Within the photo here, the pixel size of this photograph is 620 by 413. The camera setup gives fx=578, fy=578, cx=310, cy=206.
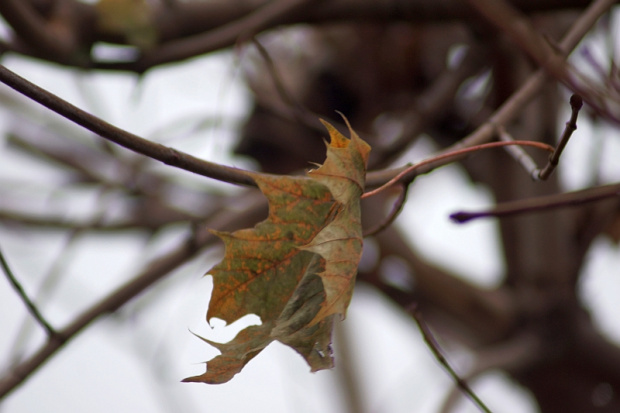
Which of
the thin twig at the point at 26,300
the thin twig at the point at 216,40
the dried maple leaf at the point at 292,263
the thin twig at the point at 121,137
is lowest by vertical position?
the dried maple leaf at the point at 292,263

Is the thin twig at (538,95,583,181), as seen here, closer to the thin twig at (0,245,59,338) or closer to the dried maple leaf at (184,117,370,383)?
the dried maple leaf at (184,117,370,383)

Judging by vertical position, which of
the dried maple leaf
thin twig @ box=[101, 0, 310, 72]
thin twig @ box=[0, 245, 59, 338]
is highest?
thin twig @ box=[101, 0, 310, 72]

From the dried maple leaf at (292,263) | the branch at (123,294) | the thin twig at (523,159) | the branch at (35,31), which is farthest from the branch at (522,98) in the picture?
the branch at (35,31)

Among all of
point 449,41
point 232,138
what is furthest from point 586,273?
point 232,138

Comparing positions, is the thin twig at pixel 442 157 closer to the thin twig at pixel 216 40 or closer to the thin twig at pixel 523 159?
the thin twig at pixel 523 159

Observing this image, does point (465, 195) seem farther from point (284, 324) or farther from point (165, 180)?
point (284, 324)

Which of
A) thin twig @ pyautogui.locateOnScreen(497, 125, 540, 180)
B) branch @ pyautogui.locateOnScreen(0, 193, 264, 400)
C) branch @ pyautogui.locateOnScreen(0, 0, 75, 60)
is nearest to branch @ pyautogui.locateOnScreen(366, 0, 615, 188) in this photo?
thin twig @ pyautogui.locateOnScreen(497, 125, 540, 180)
